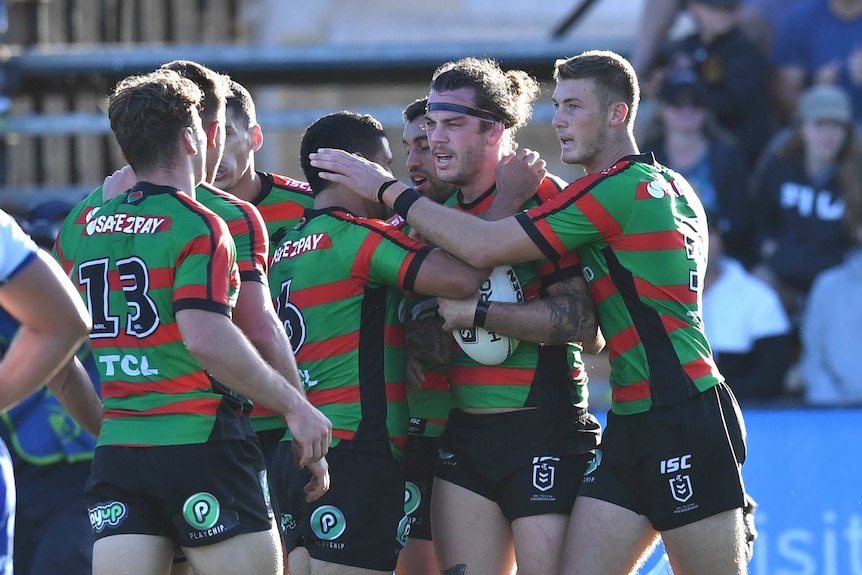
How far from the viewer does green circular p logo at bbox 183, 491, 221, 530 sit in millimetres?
4297

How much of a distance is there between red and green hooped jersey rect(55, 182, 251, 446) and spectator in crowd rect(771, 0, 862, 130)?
20.4 feet

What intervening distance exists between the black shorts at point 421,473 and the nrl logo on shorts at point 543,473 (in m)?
0.51

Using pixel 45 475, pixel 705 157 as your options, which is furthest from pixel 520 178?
pixel 705 157

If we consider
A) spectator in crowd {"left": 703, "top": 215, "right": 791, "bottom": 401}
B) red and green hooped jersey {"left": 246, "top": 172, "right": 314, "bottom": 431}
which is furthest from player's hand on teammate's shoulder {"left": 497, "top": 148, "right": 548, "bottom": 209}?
spectator in crowd {"left": 703, "top": 215, "right": 791, "bottom": 401}

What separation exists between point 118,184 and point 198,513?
4.89 ft

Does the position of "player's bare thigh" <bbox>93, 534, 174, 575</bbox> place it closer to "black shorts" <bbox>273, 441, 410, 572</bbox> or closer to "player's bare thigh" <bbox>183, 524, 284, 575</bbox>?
"player's bare thigh" <bbox>183, 524, 284, 575</bbox>

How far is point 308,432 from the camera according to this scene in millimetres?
4301

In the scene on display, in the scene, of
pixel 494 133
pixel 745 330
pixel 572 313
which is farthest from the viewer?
pixel 745 330

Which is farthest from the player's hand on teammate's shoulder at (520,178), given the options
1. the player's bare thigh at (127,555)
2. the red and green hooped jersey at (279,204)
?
the player's bare thigh at (127,555)

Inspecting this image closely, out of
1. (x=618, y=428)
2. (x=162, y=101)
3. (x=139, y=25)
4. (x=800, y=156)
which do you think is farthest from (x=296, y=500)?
(x=139, y=25)

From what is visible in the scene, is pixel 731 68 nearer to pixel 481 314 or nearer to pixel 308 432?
pixel 481 314

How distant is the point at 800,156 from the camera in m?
8.98

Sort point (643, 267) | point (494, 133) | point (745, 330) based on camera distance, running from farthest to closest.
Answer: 1. point (745, 330)
2. point (494, 133)
3. point (643, 267)

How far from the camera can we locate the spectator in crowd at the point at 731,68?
9.48 metres
